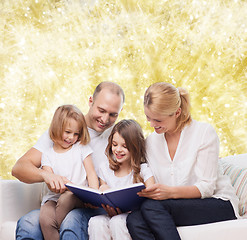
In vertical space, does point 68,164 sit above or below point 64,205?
above

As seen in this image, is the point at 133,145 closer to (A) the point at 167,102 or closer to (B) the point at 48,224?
(A) the point at 167,102

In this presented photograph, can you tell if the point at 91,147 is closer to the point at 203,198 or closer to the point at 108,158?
the point at 108,158

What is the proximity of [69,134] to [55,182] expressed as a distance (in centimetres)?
25

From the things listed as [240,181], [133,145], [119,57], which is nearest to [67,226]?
[133,145]

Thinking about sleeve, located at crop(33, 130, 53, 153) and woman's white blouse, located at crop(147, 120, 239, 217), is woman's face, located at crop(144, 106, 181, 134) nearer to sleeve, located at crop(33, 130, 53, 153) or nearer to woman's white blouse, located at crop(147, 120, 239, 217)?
woman's white blouse, located at crop(147, 120, 239, 217)

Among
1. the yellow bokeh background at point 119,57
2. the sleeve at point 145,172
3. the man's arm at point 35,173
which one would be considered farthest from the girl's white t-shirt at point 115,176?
the yellow bokeh background at point 119,57

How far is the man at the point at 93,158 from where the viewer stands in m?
1.32

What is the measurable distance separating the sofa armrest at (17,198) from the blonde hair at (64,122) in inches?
11.9

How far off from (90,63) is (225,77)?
4.02 feet

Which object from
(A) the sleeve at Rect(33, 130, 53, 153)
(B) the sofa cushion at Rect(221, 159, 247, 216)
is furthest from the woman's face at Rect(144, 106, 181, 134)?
(A) the sleeve at Rect(33, 130, 53, 153)

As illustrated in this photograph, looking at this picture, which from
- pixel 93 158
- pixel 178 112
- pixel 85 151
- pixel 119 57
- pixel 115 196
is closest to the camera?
pixel 115 196

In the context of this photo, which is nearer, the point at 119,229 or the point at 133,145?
the point at 119,229

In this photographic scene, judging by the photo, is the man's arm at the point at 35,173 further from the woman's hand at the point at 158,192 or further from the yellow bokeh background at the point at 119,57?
the yellow bokeh background at the point at 119,57

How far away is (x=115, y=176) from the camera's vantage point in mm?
1543
